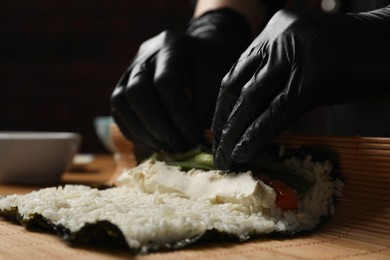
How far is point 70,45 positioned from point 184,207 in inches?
141

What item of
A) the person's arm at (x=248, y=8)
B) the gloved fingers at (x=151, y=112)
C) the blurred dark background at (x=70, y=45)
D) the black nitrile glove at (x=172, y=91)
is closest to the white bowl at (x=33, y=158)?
the black nitrile glove at (x=172, y=91)

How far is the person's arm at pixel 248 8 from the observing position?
2.20 metres

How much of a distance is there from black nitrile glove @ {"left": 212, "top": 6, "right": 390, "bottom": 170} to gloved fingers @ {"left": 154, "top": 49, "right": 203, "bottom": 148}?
278mm

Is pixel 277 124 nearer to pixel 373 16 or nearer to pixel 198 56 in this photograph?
pixel 373 16

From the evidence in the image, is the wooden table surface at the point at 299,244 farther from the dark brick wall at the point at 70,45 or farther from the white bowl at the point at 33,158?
the dark brick wall at the point at 70,45

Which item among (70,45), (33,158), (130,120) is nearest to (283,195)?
(130,120)

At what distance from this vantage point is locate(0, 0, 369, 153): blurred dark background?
4473 mm

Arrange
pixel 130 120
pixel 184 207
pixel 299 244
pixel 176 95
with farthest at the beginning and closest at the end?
pixel 130 120 < pixel 176 95 < pixel 184 207 < pixel 299 244

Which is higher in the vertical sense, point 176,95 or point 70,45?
point 176,95

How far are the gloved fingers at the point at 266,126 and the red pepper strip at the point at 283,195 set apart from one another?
8cm

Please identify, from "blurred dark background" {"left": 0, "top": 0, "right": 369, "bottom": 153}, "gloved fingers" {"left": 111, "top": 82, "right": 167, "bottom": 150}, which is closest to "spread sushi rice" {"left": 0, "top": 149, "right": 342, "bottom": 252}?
"gloved fingers" {"left": 111, "top": 82, "right": 167, "bottom": 150}

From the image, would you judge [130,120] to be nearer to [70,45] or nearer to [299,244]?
[299,244]

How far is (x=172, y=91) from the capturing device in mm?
1562

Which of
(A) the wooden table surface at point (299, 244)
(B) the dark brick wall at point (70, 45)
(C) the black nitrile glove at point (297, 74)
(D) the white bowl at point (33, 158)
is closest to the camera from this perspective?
(A) the wooden table surface at point (299, 244)
